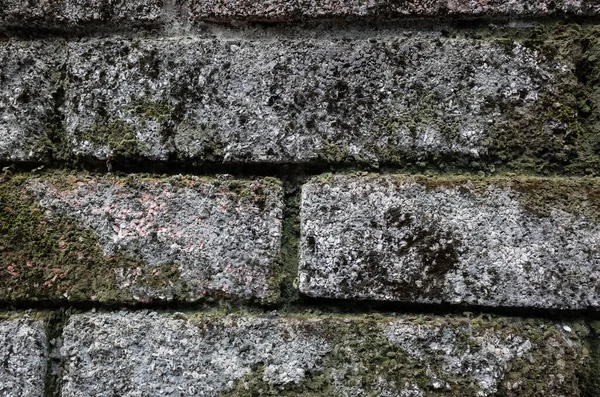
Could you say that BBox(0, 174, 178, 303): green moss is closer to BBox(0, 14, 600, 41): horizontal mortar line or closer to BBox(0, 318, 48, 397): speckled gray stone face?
BBox(0, 318, 48, 397): speckled gray stone face

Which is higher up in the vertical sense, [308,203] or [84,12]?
[84,12]

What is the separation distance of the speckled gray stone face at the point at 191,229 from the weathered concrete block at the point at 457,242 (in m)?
0.07

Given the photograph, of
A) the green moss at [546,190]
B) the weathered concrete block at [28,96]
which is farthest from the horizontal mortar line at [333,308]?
the weathered concrete block at [28,96]

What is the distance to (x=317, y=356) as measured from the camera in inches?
29.8

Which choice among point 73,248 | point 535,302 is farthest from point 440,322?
point 73,248

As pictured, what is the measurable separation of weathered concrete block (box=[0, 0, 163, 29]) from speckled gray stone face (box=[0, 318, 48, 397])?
486 millimetres

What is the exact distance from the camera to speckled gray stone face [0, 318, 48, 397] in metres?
0.79

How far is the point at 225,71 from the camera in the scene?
0.82m

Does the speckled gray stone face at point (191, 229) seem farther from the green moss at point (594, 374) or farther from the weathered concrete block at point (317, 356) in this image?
the green moss at point (594, 374)

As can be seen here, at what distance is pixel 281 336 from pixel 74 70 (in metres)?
0.54

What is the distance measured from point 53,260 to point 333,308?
1.43 feet

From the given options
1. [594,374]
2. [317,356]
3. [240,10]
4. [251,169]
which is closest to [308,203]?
[251,169]

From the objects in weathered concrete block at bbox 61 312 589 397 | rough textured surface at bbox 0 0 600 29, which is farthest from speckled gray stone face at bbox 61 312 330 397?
rough textured surface at bbox 0 0 600 29

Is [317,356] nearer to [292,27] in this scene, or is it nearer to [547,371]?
[547,371]
